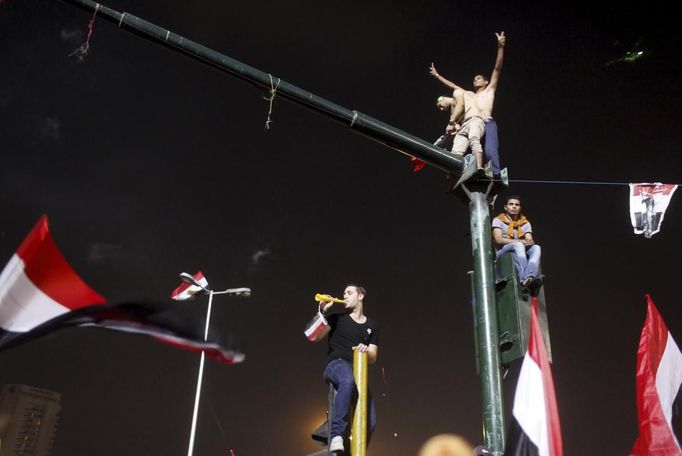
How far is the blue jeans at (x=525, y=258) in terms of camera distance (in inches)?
235

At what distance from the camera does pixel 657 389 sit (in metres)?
5.41

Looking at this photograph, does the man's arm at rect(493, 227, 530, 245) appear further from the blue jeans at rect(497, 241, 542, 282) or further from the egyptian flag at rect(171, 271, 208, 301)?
the egyptian flag at rect(171, 271, 208, 301)

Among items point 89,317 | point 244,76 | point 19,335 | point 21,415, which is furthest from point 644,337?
point 21,415

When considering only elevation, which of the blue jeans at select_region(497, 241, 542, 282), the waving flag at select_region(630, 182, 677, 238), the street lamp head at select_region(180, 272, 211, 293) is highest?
the street lamp head at select_region(180, 272, 211, 293)

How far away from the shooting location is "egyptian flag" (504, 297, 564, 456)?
13.9 feet

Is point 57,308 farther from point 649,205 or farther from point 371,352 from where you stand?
point 649,205

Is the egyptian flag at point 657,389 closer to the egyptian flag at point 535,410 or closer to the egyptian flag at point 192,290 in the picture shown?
the egyptian flag at point 535,410

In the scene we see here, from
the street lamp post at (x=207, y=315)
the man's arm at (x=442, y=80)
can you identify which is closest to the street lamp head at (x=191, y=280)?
the street lamp post at (x=207, y=315)

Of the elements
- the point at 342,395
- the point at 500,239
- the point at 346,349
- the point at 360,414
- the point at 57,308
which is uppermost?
the point at 500,239

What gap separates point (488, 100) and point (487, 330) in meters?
4.14

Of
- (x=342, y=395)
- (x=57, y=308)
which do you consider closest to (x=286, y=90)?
(x=57, y=308)

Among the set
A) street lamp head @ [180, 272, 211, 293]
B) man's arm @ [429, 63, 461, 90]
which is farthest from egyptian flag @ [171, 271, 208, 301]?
man's arm @ [429, 63, 461, 90]

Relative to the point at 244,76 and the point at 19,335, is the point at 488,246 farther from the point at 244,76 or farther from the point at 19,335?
the point at 19,335

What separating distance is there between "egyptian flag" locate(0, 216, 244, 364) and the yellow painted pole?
147 cm
